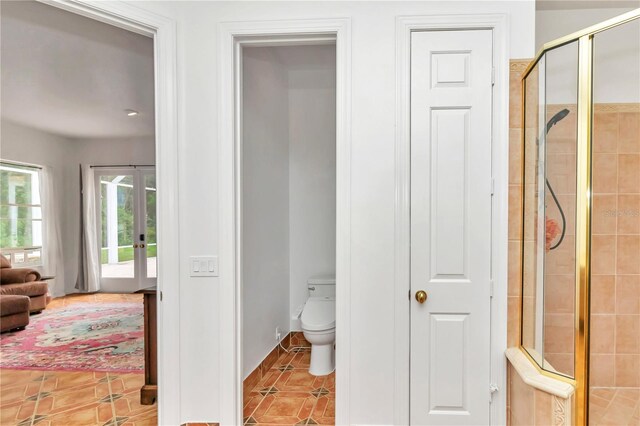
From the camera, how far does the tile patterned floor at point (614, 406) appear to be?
1.52m

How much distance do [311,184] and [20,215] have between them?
15.3 feet

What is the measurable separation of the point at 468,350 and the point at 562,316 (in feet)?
1.66

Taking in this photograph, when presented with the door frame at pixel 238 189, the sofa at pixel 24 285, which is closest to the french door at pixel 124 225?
the sofa at pixel 24 285

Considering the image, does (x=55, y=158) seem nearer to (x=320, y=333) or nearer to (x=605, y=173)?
(x=320, y=333)

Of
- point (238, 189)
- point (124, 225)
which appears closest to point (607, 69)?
point (238, 189)

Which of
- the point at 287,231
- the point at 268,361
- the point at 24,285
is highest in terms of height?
the point at 287,231

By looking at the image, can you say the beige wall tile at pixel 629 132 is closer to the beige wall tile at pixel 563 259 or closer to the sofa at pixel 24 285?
the beige wall tile at pixel 563 259

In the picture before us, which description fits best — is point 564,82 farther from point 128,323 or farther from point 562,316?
point 128,323

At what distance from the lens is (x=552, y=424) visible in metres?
1.56

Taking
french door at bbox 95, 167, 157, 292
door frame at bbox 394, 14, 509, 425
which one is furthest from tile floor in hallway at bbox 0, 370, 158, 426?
french door at bbox 95, 167, 157, 292

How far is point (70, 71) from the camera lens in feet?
11.2

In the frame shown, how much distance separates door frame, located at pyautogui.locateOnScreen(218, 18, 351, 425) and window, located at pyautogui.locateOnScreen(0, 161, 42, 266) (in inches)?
194

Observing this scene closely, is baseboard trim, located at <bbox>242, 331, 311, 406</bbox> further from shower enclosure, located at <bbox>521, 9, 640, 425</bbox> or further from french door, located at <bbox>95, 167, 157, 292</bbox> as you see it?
french door, located at <bbox>95, 167, 157, 292</bbox>

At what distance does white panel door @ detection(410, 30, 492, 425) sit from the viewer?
1875 mm
